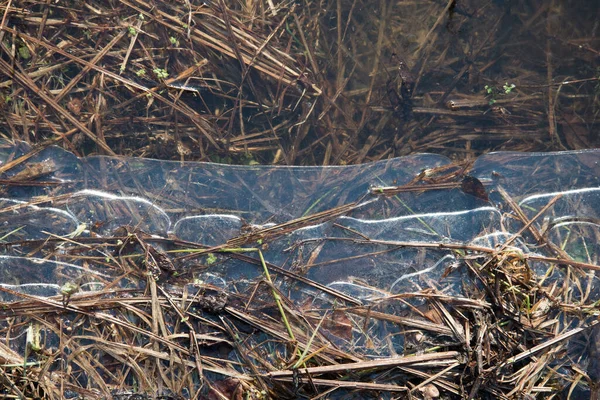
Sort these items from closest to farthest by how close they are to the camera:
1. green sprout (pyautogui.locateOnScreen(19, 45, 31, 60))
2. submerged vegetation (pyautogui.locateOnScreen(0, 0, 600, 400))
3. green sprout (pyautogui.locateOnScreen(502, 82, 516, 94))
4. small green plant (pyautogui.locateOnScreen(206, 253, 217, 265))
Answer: submerged vegetation (pyautogui.locateOnScreen(0, 0, 600, 400)) < small green plant (pyautogui.locateOnScreen(206, 253, 217, 265)) < green sprout (pyautogui.locateOnScreen(19, 45, 31, 60)) < green sprout (pyautogui.locateOnScreen(502, 82, 516, 94))

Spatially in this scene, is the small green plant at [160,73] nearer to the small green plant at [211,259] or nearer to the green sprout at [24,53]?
the green sprout at [24,53]

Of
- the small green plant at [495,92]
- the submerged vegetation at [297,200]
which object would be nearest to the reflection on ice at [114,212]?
the submerged vegetation at [297,200]

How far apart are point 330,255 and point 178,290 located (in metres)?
0.80

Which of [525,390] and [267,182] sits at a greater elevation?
[267,182]

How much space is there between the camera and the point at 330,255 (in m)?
2.46

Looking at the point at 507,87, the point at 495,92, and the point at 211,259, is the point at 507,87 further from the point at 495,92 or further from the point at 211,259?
the point at 211,259

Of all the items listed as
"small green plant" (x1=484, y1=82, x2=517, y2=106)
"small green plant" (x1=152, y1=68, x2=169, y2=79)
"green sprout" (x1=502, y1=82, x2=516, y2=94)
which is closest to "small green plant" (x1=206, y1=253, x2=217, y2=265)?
"small green plant" (x1=152, y1=68, x2=169, y2=79)

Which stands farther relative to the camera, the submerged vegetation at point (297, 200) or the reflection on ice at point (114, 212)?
the reflection on ice at point (114, 212)

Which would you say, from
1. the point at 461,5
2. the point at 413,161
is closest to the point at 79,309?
the point at 413,161

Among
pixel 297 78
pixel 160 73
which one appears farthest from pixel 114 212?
pixel 297 78

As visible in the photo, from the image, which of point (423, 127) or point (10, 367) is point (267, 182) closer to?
point (423, 127)

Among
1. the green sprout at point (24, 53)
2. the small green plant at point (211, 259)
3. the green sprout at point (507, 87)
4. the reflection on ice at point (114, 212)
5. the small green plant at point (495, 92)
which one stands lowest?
the small green plant at point (211, 259)

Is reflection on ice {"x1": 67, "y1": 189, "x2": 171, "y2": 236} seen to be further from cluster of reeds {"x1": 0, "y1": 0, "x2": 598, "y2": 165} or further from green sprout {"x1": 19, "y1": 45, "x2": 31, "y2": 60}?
green sprout {"x1": 19, "y1": 45, "x2": 31, "y2": 60}

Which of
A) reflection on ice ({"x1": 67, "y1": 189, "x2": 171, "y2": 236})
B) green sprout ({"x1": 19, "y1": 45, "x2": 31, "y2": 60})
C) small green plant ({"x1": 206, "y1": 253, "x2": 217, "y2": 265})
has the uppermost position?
green sprout ({"x1": 19, "y1": 45, "x2": 31, "y2": 60})
